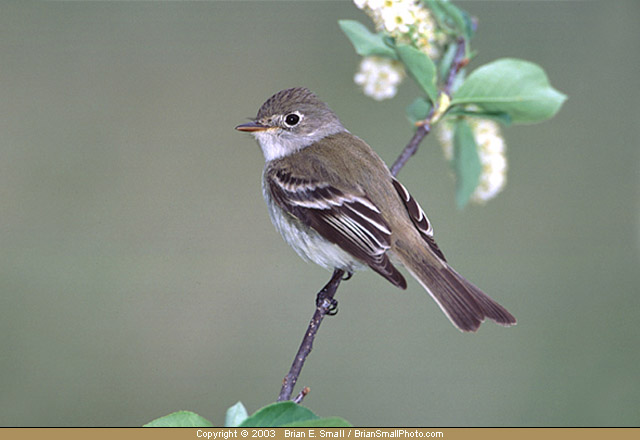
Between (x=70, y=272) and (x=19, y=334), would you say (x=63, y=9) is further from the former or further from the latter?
(x=19, y=334)

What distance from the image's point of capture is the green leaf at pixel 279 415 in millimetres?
1803

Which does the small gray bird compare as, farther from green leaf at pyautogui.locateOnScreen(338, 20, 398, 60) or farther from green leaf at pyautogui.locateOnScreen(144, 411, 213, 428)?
green leaf at pyautogui.locateOnScreen(144, 411, 213, 428)

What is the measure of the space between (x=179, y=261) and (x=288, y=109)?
2.95 m

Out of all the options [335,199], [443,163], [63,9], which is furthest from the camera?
[63,9]

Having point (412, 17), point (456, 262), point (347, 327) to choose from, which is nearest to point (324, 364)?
point (347, 327)

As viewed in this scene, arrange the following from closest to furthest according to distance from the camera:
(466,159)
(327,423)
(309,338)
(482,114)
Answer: (327,423), (309,338), (482,114), (466,159)

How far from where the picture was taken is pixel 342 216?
10.4 ft

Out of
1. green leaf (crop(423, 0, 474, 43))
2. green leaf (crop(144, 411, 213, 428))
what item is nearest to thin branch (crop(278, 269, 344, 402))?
green leaf (crop(144, 411, 213, 428))

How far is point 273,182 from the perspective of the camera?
3465 mm

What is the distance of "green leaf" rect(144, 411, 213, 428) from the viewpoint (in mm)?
1895

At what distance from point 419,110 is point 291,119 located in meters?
0.71

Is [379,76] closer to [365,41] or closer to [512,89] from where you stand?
[365,41]

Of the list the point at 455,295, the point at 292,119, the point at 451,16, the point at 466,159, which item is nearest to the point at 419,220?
the point at 466,159

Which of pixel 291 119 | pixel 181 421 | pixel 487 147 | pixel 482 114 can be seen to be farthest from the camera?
pixel 291 119
